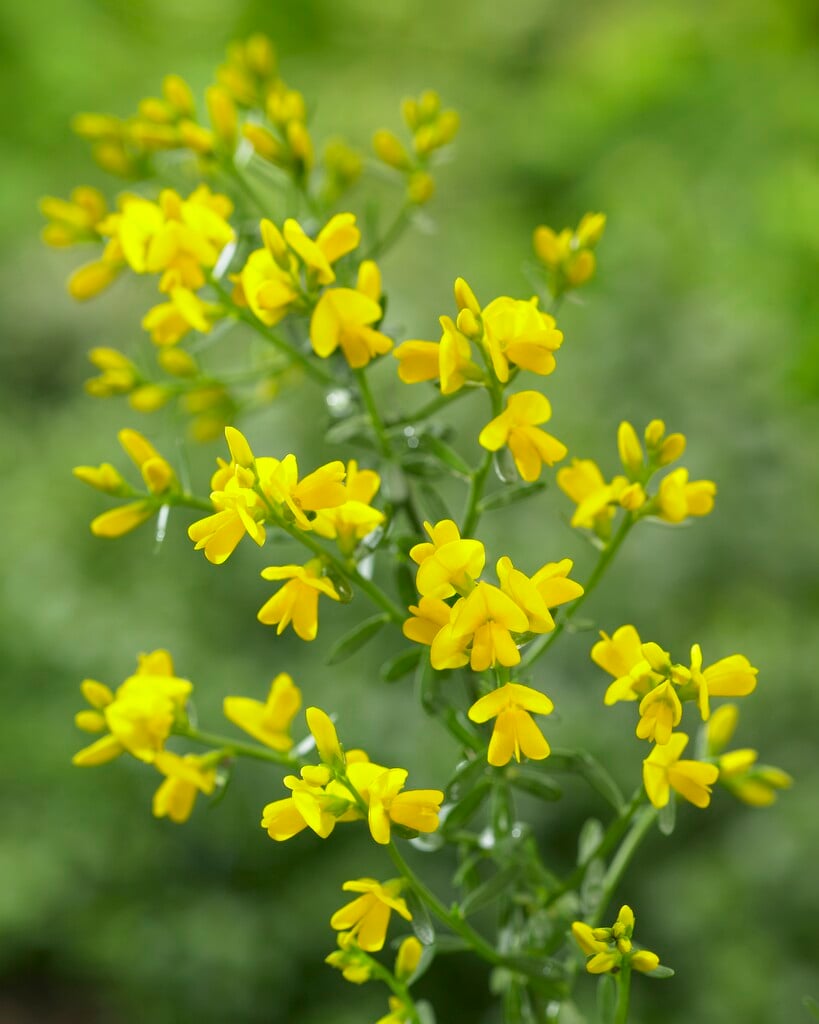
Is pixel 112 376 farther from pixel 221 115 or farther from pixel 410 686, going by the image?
pixel 410 686

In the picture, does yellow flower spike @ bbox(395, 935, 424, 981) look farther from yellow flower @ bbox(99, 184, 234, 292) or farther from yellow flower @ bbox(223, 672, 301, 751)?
yellow flower @ bbox(99, 184, 234, 292)

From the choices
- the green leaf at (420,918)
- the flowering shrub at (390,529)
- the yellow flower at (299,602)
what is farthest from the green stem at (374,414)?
the green leaf at (420,918)

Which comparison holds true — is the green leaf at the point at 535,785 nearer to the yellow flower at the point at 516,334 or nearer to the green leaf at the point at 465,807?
the green leaf at the point at 465,807

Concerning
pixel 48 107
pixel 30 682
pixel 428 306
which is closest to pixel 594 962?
pixel 30 682

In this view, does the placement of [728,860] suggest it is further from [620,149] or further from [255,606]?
[620,149]

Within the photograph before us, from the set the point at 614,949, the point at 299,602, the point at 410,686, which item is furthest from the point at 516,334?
the point at 410,686

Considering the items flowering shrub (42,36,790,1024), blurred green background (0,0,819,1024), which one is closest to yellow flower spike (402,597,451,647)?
flowering shrub (42,36,790,1024)
